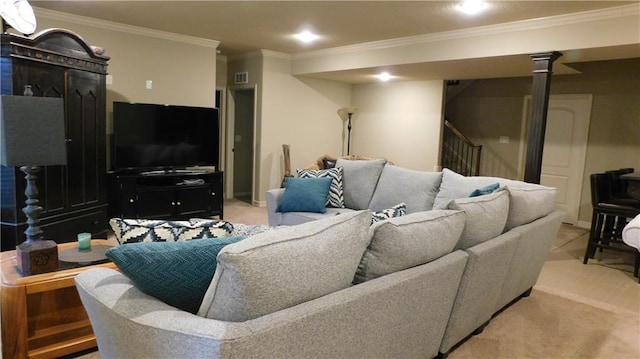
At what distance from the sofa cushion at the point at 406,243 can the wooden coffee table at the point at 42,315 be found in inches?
60.4

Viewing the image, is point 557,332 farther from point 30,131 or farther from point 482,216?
point 30,131

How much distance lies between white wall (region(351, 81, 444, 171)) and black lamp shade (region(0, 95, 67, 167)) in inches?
223

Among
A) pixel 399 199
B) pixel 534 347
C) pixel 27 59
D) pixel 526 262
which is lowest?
pixel 534 347

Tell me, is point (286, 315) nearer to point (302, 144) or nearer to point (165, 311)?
point (165, 311)

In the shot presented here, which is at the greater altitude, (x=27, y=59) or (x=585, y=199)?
(x=27, y=59)

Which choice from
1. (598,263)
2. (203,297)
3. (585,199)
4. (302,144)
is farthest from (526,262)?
(302,144)

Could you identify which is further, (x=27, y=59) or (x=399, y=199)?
(x=399, y=199)

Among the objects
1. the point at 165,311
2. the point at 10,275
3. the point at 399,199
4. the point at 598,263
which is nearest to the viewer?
the point at 165,311

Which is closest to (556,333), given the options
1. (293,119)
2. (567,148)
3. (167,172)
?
(567,148)

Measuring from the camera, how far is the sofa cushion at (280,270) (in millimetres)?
1196

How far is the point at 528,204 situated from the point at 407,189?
1.21 meters

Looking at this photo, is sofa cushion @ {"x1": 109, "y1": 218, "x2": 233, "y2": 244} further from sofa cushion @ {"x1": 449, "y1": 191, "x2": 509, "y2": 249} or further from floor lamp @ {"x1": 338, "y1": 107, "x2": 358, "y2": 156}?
floor lamp @ {"x1": 338, "y1": 107, "x2": 358, "y2": 156}

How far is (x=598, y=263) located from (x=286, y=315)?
4213 millimetres

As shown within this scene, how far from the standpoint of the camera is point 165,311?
4.02 feet
